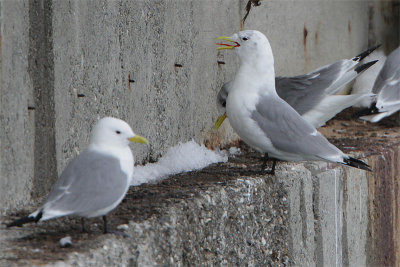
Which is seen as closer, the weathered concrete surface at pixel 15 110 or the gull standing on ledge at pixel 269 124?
the weathered concrete surface at pixel 15 110

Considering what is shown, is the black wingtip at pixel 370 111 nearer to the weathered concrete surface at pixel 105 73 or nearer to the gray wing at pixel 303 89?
the weathered concrete surface at pixel 105 73

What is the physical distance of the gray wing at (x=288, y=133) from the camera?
8.39 ft

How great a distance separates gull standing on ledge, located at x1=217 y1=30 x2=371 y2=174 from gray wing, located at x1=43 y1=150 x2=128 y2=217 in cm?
83

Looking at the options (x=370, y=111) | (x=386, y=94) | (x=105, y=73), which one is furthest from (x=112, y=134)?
(x=386, y=94)

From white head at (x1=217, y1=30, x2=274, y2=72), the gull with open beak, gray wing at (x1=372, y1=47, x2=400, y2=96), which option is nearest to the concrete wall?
the gull with open beak

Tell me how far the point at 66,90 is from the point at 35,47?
216 mm

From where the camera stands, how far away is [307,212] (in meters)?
2.86

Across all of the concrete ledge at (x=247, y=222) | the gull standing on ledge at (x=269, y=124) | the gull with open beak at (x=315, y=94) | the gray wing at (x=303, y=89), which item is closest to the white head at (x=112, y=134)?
the concrete ledge at (x=247, y=222)

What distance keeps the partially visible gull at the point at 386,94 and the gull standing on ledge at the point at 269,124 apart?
1.64 meters

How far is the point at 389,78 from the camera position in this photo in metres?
4.37

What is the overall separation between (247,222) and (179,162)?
0.54 meters

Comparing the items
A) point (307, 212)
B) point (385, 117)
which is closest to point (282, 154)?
point (307, 212)

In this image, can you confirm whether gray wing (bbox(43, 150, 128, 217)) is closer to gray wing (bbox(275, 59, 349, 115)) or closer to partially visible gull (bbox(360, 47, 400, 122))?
gray wing (bbox(275, 59, 349, 115))

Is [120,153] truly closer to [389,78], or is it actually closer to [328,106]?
[328,106]
